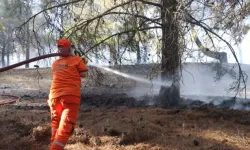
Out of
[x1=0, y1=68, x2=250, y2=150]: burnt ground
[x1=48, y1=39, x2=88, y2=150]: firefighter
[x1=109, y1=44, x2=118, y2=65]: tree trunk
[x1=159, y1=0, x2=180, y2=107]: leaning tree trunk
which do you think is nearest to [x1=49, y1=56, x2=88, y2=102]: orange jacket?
[x1=48, y1=39, x2=88, y2=150]: firefighter

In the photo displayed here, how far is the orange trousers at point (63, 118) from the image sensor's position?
375cm

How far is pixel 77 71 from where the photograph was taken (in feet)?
14.4

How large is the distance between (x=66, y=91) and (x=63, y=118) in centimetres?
42

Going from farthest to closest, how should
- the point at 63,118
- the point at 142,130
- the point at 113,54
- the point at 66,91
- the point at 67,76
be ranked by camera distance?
the point at 113,54
the point at 142,130
the point at 67,76
the point at 66,91
the point at 63,118

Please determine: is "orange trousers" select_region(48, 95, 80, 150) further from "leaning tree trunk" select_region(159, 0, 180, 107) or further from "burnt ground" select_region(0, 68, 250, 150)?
"leaning tree trunk" select_region(159, 0, 180, 107)

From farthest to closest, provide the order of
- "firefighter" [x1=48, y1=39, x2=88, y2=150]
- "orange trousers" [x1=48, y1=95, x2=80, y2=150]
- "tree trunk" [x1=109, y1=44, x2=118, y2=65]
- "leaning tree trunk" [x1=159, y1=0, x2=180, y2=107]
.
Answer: "tree trunk" [x1=109, y1=44, x2=118, y2=65] → "leaning tree trunk" [x1=159, y1=0, x2=180, y2=107] → "firefighter" [x1=48, y1=39, x2=88, y2=150] → "orange trousers" [x1=48, y1=95, x2=80, y2=150]

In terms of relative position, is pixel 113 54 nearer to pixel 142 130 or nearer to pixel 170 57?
pixel 170 57

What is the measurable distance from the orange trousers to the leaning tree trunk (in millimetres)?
2330

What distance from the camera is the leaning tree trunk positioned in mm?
5633

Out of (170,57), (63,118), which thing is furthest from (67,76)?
(170,57)

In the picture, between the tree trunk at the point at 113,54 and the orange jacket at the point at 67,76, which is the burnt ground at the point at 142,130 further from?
the tree trunk at the point at 113,54

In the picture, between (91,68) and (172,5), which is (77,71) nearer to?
A: (172,5)

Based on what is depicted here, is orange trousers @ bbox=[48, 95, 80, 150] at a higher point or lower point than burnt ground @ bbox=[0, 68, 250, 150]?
higher

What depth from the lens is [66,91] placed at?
4.13 metres
